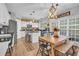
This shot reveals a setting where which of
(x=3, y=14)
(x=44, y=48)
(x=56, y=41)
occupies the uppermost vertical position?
Answer: (x=3, y=14)

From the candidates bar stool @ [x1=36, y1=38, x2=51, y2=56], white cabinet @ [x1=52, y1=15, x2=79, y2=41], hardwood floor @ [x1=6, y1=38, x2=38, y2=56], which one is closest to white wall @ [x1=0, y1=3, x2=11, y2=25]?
hardwood floor @ [x1=6, y1=38, x2=38, y2=56]

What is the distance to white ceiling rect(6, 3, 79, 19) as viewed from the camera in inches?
91.6

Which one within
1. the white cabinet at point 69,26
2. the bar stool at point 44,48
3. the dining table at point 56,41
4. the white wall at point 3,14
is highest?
the white wall at point 3,14

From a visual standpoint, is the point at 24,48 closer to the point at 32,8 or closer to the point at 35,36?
the point at 35,36

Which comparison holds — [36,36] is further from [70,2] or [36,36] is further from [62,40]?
[70,2]

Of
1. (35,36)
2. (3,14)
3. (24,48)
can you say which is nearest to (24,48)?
(24,48)

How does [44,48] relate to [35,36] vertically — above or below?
below

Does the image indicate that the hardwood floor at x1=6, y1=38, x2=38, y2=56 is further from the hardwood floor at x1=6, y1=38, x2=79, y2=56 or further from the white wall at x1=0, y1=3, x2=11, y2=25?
the white wall at x1=0, y1=3, x2=11, y2=25

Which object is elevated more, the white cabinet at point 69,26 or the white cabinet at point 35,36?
the white cabinet at point 69,26

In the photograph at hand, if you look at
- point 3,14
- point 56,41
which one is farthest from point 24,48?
point 3,14

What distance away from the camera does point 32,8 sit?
2.36 meters

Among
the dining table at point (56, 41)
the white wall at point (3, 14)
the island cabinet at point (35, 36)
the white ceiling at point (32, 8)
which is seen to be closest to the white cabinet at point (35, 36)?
the island cabinet at point (35, 36)

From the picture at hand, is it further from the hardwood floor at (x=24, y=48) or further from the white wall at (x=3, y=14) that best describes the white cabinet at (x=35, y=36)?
the white wall at (x=3, y=14)

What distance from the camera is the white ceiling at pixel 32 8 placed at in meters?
2.33
